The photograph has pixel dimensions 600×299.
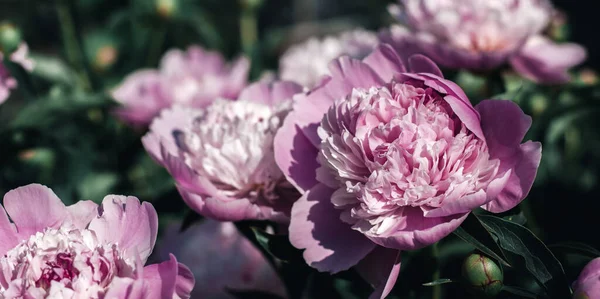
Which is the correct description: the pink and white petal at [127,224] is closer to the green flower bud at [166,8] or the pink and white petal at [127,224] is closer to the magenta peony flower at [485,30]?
the magenta peony flower at [485,30]

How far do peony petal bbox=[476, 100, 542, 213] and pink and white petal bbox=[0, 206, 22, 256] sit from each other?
1.47 ft

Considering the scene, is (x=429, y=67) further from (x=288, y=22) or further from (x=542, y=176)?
(x=288, y=22)

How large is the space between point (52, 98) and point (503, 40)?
70 cm

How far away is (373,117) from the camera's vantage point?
655mm

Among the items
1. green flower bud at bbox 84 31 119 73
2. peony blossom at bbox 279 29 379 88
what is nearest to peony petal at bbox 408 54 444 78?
peony blossom at bbox 279 29 379 88

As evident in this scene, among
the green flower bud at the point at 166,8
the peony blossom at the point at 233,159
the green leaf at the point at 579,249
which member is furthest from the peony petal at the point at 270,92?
the green flower bud at the point at 166,8

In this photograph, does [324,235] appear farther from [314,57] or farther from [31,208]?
[314,57]

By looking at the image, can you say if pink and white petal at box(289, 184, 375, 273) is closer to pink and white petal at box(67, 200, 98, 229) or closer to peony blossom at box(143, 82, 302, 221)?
peony blossom at box(143, 82, 302, 221)

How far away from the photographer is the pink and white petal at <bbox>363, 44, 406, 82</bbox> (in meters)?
0.72

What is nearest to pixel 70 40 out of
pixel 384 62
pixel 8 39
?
pixel 8 39

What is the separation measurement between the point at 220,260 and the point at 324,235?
15.4 inches

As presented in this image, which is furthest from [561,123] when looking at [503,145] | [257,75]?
[257,75]

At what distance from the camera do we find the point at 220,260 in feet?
3.42

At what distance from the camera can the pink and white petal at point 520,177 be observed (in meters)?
0.62
